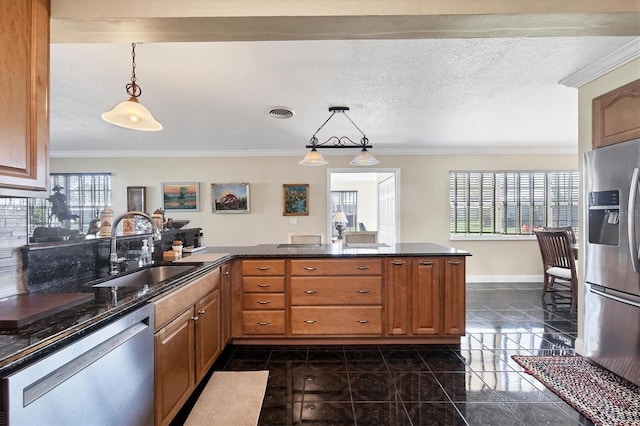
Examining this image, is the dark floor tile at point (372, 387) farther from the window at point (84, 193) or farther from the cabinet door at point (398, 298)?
the window at point (84, 193)

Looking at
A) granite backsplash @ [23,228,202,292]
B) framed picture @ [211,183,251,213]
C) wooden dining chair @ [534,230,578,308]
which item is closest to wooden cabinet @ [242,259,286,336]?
granite backsplash @ [23,228,202,292]

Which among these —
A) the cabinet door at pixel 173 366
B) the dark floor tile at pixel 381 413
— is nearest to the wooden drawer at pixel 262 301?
the cabinet door at pixel 173 366

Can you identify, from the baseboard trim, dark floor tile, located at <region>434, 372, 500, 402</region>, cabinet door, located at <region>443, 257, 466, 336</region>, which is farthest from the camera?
the baseboard trim

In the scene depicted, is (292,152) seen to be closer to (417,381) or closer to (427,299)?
(427,299)

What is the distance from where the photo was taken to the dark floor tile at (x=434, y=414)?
180 cm

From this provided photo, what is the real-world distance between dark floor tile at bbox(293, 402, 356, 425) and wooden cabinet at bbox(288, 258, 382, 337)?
2.67 ft

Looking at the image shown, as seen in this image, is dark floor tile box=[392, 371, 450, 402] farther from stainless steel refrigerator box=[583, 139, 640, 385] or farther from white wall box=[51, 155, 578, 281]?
white wall box=[51, 155, 578, 281]

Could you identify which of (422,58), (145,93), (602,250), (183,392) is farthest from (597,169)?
(145,93)

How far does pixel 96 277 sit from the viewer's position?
6.02 feet

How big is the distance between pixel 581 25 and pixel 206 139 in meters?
4.54

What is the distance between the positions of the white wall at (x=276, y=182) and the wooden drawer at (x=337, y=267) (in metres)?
2.80

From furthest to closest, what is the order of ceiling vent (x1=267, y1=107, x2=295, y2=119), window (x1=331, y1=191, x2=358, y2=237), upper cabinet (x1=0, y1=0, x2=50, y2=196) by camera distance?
window (x1=331, y1=191, x2=358, y2=237), ceiling vent (x1=267, y1=107, x2=295, y2=119), upper cabinet (x1=0, y1=0, x2=50, y2=196)

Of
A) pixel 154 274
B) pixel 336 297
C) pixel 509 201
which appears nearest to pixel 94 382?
pixel 154 274

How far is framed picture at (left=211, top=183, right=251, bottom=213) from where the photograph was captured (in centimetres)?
557
